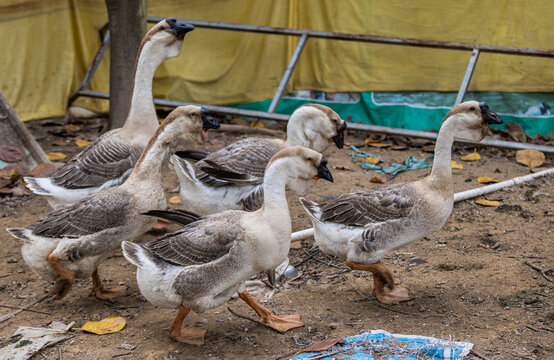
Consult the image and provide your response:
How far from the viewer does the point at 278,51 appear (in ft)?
31.0

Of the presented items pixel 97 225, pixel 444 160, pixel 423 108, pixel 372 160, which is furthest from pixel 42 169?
pixel 423 108

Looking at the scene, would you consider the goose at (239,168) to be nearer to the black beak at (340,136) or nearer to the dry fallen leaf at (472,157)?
the black beak at (340,136)

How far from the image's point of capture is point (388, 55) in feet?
28.8

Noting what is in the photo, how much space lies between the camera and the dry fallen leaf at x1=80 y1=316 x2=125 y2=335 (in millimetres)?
4141

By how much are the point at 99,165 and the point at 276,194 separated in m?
2.16

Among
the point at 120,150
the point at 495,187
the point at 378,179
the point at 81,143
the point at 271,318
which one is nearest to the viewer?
the point at 271,318

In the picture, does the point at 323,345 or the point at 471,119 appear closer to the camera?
the point at 323,345

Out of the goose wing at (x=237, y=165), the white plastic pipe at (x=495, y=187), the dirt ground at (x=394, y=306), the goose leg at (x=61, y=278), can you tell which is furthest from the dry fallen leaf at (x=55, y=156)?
the white plastic pipe at (x=495, y=187)

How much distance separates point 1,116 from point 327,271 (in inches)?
168

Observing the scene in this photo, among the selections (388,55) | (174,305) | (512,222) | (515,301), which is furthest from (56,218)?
(388,55)

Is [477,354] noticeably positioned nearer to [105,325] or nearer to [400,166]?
[105,325]

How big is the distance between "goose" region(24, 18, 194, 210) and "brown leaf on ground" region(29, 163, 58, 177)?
126cm

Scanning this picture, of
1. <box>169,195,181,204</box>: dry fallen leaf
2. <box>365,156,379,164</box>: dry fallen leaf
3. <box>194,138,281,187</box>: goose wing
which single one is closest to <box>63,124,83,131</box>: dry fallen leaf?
<box>169,195,181,204</box>: dry fallen leaf

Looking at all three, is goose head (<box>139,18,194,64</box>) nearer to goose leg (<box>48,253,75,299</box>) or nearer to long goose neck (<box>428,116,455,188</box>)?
goose leg (<box>48,253,75,299</box>)
